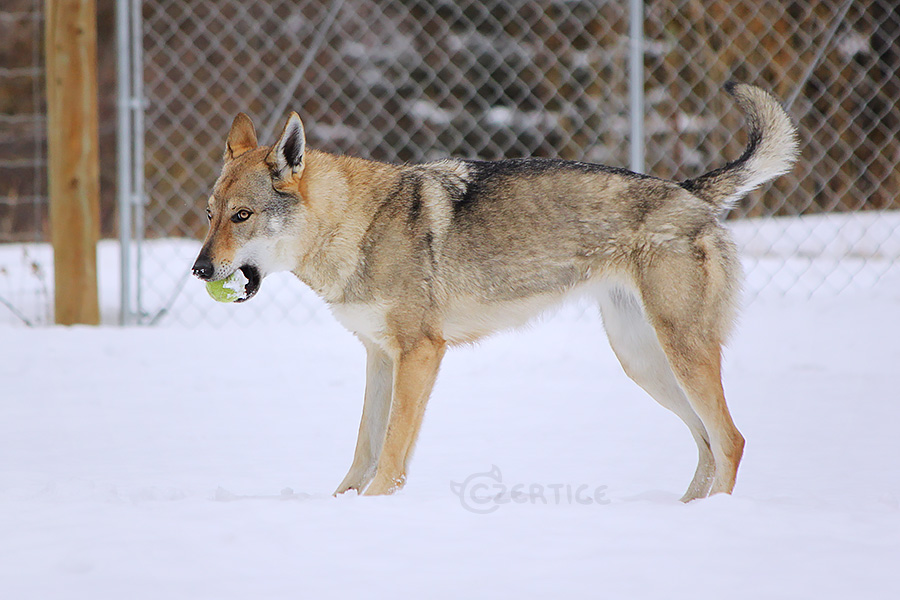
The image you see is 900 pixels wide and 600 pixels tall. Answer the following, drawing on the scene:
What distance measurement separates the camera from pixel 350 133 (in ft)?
33.4

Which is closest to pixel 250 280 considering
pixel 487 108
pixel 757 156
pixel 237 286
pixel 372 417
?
pixel 237 286

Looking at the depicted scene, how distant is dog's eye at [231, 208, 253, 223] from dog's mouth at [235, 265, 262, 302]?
0.13 meters

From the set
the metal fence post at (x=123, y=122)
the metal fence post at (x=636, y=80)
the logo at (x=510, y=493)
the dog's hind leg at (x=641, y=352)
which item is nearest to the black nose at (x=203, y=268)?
the logo at (x=510, y=493)

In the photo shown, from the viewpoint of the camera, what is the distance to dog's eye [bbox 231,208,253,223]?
2.55 metres

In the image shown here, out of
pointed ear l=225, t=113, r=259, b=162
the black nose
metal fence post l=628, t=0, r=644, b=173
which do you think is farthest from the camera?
metal fence post l=628, t=0, r=644, b=173

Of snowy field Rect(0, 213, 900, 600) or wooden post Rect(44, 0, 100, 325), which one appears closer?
snowy field Rect(0, 213, 900, 600)

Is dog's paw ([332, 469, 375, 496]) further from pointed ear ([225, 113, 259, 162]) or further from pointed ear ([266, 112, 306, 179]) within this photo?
pointed ear ([225, 113, 259, 162])

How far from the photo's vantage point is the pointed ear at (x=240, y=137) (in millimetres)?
2863

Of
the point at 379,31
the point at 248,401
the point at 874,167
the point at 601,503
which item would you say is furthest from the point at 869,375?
the point at 379,31

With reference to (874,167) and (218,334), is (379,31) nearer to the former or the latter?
(874,167)

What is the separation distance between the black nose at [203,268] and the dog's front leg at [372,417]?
1.70 ft

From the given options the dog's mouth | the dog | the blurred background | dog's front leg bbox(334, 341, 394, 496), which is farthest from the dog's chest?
the blurred background

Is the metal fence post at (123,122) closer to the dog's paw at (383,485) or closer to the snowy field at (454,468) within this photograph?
the snowy field at (454,468)

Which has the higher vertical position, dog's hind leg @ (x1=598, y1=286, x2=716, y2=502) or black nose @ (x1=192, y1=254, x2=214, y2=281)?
black nose @ (x1=192, y1=254, x2=214, y2=281)
